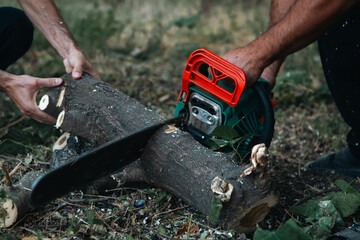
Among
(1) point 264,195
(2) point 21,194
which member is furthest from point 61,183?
(1) point 264,195

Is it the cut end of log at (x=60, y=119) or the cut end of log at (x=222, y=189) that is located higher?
the cut end of log at (x=222, y=189)

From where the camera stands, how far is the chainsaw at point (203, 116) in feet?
6.03

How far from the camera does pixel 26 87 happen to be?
2348 millimetres

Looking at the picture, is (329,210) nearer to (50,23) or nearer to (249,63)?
(249,63)

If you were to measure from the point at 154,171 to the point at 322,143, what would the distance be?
1842 millimetres

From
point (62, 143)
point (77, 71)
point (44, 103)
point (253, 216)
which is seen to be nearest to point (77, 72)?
point (77, 71)

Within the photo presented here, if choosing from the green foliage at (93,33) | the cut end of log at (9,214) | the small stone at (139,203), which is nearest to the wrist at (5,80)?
the cut end of log at (9,214)

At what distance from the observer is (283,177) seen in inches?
105

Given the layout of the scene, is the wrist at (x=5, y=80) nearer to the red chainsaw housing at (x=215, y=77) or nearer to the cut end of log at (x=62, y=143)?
the cut end of log at (x=62, y=143)

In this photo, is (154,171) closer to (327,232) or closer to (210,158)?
(210,158)

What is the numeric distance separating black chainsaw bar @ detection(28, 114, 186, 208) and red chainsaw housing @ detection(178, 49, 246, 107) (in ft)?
0.95

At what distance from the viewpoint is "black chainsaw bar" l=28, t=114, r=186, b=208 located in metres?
1.70

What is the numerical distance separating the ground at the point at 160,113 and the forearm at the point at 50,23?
68cm

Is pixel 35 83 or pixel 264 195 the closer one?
pixel 264 195
